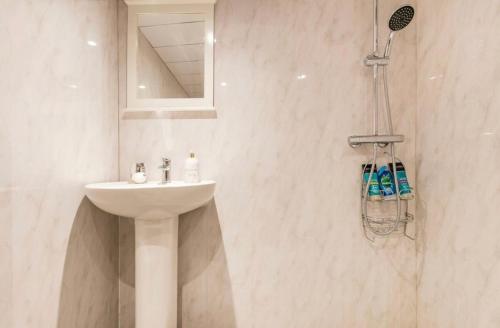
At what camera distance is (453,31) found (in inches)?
48.3

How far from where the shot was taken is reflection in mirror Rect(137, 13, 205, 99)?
4.88ft

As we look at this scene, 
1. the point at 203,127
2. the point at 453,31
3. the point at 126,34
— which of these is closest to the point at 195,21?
the point at 126,34

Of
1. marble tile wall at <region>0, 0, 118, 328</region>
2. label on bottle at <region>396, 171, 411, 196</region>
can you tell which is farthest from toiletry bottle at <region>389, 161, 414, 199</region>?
marble tile wall at <region>0, 0, 118, 328</region>

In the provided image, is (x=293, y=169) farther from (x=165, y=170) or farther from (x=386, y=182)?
(x=165, y=170)

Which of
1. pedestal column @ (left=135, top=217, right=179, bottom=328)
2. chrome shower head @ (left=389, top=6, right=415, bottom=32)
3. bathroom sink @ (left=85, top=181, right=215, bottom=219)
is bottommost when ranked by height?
pedestal column @ (left=135, top=217, right=179, bottom=328)

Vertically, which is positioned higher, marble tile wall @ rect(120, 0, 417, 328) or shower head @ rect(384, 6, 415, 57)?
shower head @ rect(384, 6, 415, 57)

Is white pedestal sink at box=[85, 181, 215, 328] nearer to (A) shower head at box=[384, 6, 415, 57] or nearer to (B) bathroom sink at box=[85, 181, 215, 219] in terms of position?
(B) bathroom sink at box=[85, 181, 215, 219]

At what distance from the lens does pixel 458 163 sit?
1.19 m

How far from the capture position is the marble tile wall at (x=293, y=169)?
4.83 feet

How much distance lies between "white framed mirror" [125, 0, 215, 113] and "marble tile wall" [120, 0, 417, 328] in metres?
0.07

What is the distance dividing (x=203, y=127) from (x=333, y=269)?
108 centimetres

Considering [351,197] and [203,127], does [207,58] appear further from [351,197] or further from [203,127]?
[351,197]

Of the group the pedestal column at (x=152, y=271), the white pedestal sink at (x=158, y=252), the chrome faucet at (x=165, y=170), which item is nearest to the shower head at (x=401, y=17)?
the white pedestal sink at (x=158, y=252)

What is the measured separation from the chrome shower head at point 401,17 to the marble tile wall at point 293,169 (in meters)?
0.23
